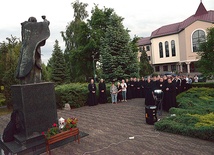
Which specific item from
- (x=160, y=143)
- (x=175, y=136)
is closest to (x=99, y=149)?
(x=160, y=143)

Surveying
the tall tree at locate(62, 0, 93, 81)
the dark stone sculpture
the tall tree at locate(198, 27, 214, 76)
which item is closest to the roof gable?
the tall tree at locate(62, 0, 93, 81)

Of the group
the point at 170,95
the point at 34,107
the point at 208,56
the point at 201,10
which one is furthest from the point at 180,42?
the point at 34,107

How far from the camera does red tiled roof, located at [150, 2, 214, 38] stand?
41.2m

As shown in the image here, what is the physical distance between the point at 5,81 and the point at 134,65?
13.2 m

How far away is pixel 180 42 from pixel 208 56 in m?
30.8

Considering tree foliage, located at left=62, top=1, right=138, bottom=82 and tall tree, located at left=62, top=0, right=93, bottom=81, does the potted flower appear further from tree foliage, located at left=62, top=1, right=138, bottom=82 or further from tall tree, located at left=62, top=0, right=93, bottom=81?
tall tree, located at left=62, top=0, right=93, bottom=81

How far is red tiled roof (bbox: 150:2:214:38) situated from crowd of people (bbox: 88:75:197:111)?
29750 millimetres

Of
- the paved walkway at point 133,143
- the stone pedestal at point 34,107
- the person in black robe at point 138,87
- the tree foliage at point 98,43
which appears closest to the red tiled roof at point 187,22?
the tree foliage at point 98,43

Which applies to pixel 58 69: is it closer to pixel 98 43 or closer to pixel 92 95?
pixel 98 43

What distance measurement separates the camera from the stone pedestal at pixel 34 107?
625 cm

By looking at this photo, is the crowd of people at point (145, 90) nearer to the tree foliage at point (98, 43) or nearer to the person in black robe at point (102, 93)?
the person in black robe at point (102, 93)

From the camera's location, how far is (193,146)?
6016mm

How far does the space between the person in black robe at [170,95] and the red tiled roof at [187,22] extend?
3533 cm

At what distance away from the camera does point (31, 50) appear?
22.4 ft
